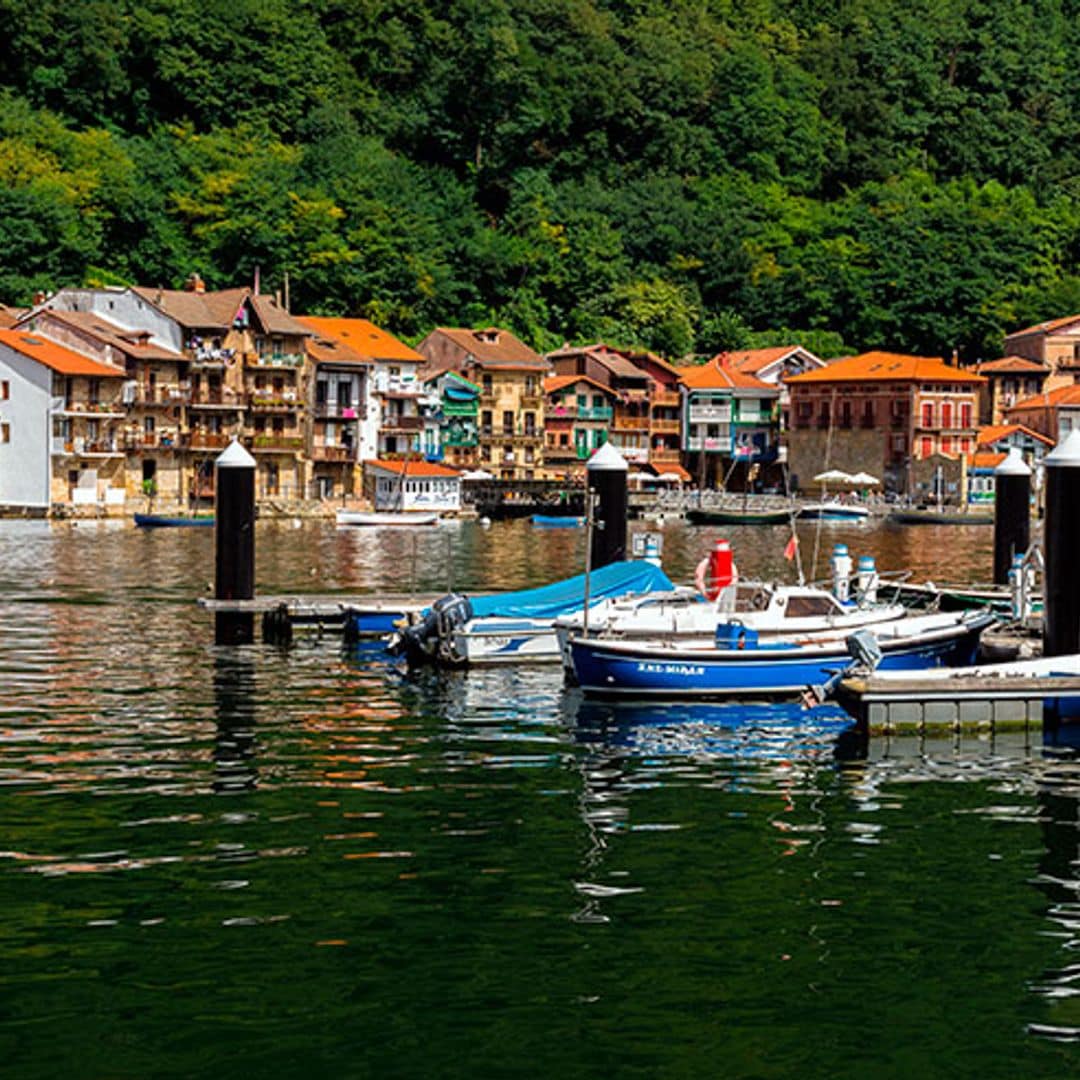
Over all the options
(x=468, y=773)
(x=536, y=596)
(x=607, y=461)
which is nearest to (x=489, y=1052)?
(x=468, y=773)

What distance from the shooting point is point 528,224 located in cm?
15762

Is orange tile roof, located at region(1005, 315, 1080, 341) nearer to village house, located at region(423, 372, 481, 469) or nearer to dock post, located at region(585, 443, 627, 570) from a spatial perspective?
village house, located at region(423, 372, 481, 469)

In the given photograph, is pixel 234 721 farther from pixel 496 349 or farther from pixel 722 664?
pixel 496 349

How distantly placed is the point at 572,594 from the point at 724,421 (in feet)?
347

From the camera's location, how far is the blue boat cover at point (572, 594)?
41.4m

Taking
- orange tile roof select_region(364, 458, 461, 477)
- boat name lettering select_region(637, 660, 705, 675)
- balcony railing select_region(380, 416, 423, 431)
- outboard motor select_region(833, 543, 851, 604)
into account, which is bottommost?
boat name lettering select_region(637, 660, 705, 675)

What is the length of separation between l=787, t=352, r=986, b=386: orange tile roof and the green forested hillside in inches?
614

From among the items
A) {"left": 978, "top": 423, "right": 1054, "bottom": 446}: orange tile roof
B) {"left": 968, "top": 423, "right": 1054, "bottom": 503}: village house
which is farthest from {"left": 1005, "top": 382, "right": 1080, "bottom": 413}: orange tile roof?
{"left": 978, "top": 423, "right": 1054, "bottom": 446}: orange tile roof

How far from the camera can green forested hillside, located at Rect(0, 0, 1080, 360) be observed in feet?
456

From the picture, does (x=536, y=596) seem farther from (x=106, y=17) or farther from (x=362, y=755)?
(x=106, y=17)

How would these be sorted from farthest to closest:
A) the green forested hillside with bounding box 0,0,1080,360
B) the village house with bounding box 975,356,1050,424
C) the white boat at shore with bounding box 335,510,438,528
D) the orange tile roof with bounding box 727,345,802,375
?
the orange tile roof with bounding box 727,345,802,375 < the village house with bounding box 975,356,1050,424 < the green forested hillside with bounding box 0,0,1080,360 < the white boat at shore with bounding box 335,510,438,528

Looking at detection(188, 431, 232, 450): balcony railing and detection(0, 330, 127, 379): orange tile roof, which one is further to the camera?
detection(188, 431, 232, 450): balcony railing

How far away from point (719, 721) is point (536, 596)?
9.19m

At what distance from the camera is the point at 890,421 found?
463ft
